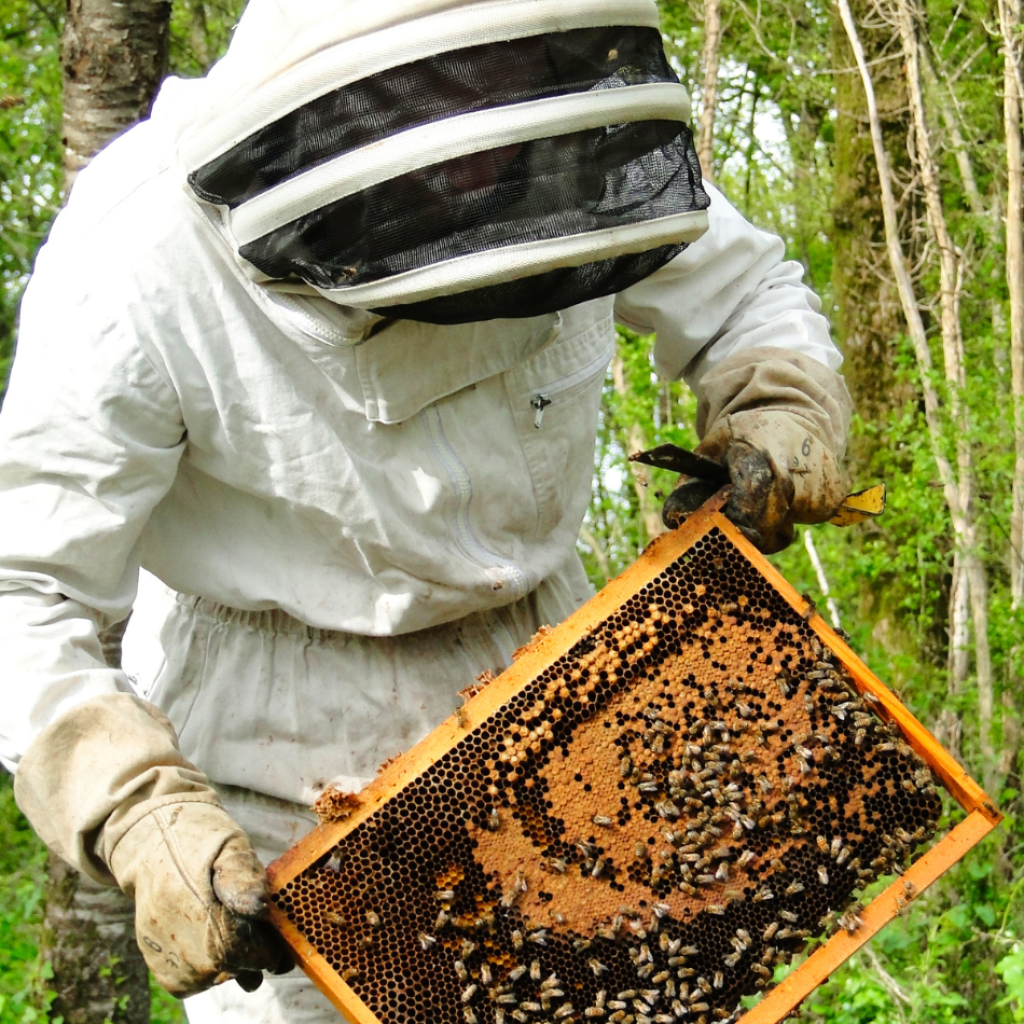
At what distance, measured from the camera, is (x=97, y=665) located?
108 inches

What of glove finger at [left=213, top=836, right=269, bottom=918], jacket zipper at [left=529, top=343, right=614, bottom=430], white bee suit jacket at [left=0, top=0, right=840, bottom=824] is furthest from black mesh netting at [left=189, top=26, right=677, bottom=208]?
Result: glove finger at [left=213, top=836, right=269, bottom=918]

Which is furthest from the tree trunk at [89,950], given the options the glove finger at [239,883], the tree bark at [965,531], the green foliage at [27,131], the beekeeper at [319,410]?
the green foliage at [27,131]

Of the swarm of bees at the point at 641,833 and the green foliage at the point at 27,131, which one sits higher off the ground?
the green foliage at the point at 27,131

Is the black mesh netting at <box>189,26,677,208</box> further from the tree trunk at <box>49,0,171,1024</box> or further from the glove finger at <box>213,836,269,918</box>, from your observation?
the tree trunk at <box>49,0,171,1024</box>

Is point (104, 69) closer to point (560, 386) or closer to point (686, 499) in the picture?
point (560, 386)

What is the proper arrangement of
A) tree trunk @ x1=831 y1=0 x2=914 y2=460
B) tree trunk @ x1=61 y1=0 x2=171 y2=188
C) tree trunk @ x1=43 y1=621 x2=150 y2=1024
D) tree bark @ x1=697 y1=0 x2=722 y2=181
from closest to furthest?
1. tree trunk @ x1=61 y1=0 x2=171 y2=188
2. tree trunk @ x1=43 y1=621 x2=150 y2=1024
3. tree bark @ x1=697 y1=0 x2=722 y2=181
4. tree trunk @ x1=831 y1=0 x2=914 y2=460

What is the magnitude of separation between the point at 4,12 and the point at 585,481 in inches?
348

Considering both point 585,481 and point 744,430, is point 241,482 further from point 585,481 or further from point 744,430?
point 744,430

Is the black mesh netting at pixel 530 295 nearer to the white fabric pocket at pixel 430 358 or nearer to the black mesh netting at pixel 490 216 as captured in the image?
the black mesh netting at pixel 490 216

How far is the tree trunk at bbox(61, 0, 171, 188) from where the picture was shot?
4.98 m

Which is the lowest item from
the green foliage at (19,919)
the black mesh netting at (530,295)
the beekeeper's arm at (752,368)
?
the green foliage at (19,919)

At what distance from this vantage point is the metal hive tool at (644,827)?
2.70 m

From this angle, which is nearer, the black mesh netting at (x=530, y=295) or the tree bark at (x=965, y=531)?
the black mesh netting at (x=530, y=295)

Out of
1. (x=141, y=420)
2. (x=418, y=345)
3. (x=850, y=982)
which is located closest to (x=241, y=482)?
(x=141, y=420)
